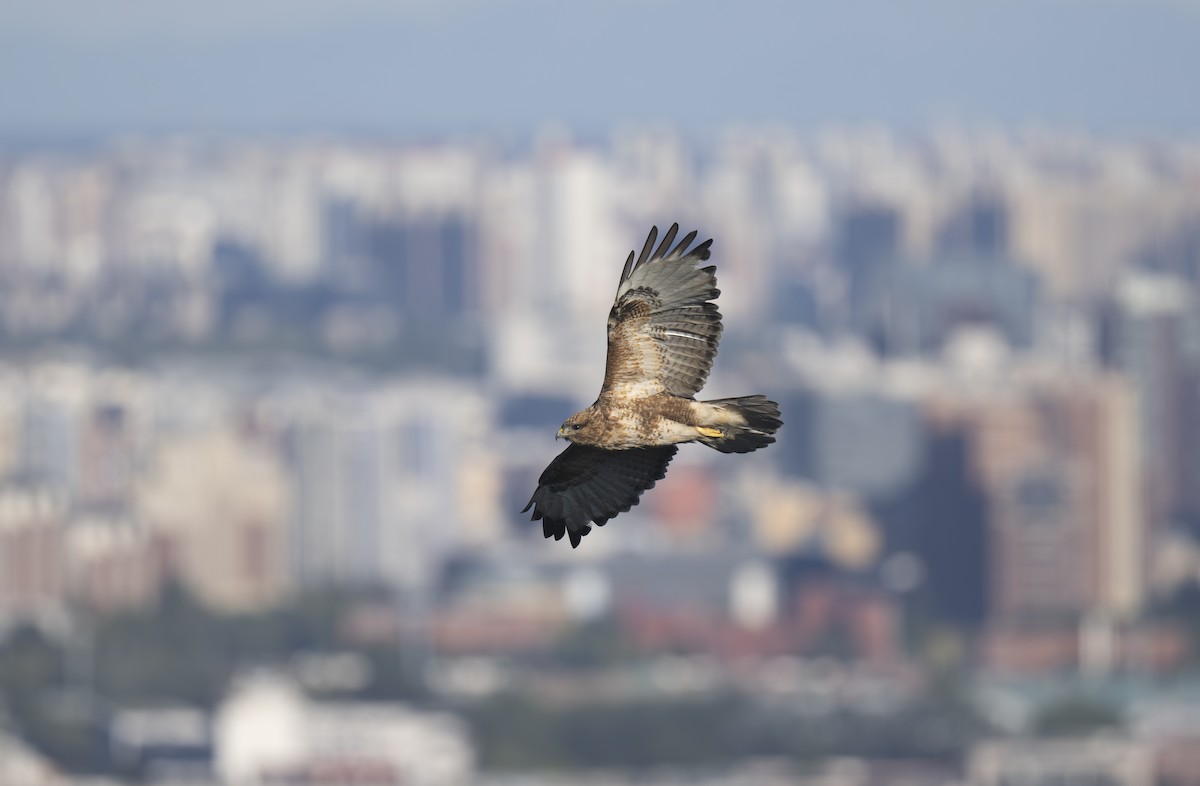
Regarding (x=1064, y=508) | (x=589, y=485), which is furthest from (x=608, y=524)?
(x=589, y=485)

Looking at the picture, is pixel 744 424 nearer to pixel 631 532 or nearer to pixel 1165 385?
pixel 631 532

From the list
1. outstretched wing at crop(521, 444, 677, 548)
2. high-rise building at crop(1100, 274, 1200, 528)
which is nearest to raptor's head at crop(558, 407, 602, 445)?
outstretched wing at crop(521, 444, 677, 548)

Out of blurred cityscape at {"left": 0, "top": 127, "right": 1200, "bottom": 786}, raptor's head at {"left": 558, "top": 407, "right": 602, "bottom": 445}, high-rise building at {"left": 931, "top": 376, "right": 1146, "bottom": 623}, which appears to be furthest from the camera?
high-rise building at {"left": 931, "top": 376, "right": 1146, "bottom": 623}

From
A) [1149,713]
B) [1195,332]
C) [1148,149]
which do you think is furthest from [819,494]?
[1148,149]

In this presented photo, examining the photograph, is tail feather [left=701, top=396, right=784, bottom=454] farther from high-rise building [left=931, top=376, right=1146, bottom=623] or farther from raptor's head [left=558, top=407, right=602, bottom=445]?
high-rise building [left=931, top=376, right=1146, bottom=623]

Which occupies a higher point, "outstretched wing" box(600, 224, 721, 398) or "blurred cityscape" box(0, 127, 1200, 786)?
"blurred cityscape" box(0, 127, 1200, 786)

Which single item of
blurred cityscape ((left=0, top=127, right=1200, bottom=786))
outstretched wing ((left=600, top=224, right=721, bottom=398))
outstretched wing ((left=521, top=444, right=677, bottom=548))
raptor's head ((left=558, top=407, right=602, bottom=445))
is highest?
blurred cityscape ((left=0, top=127, right=1200, bottom=786))
